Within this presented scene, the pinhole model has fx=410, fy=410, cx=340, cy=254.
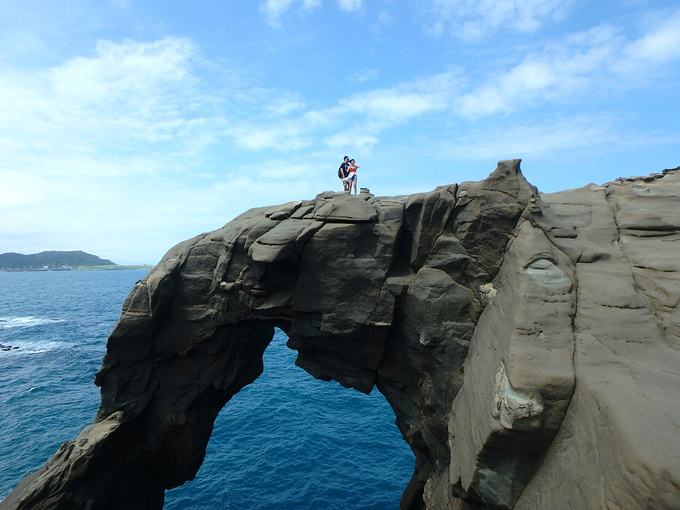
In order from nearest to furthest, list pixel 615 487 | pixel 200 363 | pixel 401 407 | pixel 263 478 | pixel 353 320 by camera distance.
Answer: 1. pixel 615 487
2. pixel 353 320
3. pixel 401 407
4. pixel 200 363
5. pixel 263 478

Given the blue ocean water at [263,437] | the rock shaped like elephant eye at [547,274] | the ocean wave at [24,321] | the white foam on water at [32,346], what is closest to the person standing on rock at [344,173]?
the rock shaped like elephant eye at [547,274]

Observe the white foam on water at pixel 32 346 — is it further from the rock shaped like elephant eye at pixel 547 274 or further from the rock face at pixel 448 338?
the rock shaped like elephant eye at pixel 547 274

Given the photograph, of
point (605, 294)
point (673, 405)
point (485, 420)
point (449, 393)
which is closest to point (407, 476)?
point (449, 393)

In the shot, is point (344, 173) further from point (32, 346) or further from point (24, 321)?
point (24, 321)

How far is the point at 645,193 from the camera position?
14359 millimetres

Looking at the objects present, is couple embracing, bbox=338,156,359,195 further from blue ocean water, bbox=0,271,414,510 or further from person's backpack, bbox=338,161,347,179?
blue ocean water, bbox=0,271,414,510

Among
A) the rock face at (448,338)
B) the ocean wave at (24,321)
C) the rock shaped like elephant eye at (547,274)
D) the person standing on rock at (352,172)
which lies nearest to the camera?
the rock face at (448,338)

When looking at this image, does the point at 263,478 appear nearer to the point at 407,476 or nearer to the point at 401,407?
the point at 407,476

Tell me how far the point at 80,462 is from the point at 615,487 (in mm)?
19774

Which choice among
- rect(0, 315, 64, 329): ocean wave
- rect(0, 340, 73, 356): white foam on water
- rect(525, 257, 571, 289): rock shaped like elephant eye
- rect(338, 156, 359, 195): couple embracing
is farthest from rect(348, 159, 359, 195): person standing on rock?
rect(0, 315, 64, 329): ocean wave

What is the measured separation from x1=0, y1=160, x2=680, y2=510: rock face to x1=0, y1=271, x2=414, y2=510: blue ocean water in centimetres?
594

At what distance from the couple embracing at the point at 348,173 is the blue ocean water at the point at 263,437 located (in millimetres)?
18581

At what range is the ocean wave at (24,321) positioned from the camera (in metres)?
75.9

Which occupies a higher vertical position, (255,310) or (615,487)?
(255,310)
